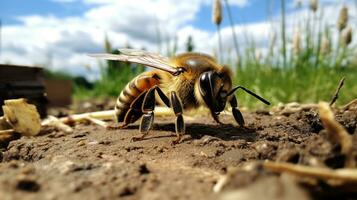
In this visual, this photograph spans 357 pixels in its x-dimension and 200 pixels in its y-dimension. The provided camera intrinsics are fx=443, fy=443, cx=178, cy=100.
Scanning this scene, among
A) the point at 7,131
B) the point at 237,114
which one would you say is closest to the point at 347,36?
the point at 237,114

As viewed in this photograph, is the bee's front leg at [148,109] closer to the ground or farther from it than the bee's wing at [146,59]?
closer to the ground

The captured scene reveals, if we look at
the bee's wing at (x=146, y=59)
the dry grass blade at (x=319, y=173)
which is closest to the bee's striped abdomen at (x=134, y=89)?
the bee's wing at (x=146, y=59)

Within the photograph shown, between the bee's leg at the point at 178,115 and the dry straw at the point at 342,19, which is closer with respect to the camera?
the bee's leg at the point at 178,115

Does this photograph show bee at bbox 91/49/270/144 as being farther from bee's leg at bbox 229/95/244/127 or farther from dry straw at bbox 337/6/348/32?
dry straw at bbox 337/6/348/32

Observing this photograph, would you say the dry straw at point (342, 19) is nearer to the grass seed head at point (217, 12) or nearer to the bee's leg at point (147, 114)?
the grass seed head at point (217, 12)

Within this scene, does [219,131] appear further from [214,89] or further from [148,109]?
[148,109]

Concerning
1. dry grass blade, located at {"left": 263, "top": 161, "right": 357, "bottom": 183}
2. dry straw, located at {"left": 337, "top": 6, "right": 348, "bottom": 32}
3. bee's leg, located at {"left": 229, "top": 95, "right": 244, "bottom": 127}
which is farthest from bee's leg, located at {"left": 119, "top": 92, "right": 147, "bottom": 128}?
dry straw, located at {"left": 337, "top": 6, "right": 348, "bottom": 32}
